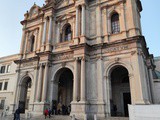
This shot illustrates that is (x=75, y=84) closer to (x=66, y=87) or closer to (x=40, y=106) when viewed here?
(x=40, y=106)

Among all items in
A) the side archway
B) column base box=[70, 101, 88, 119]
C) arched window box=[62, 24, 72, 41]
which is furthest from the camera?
arched window box=[62, 24, 72, 41]

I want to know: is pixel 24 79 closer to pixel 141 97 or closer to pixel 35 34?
pixel 35 34

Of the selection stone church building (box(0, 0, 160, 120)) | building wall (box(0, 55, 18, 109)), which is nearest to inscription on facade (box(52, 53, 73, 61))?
stone church building (box(0, 0, 160, 120))

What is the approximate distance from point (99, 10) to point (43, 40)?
28.5ft

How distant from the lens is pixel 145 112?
10891 mm

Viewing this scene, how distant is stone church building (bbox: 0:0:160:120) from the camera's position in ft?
55.3

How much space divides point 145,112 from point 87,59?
373 inches

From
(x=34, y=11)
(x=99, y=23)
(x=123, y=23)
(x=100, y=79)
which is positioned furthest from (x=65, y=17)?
(x=100, y=79)

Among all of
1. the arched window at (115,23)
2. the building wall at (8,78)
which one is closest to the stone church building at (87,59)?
the arched window at (115,23)

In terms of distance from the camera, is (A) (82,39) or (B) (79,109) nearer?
(B) (79,109)

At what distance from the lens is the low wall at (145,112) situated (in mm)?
10469

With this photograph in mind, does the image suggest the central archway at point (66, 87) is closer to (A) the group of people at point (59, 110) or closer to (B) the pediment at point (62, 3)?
(A) the group of people at point (59, 110)

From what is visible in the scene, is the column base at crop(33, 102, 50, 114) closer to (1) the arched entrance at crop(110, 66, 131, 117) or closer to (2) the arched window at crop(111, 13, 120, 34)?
(1) the arched entrance at crop(110, 66, 131, 117)

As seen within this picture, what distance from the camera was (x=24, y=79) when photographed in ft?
78.0
